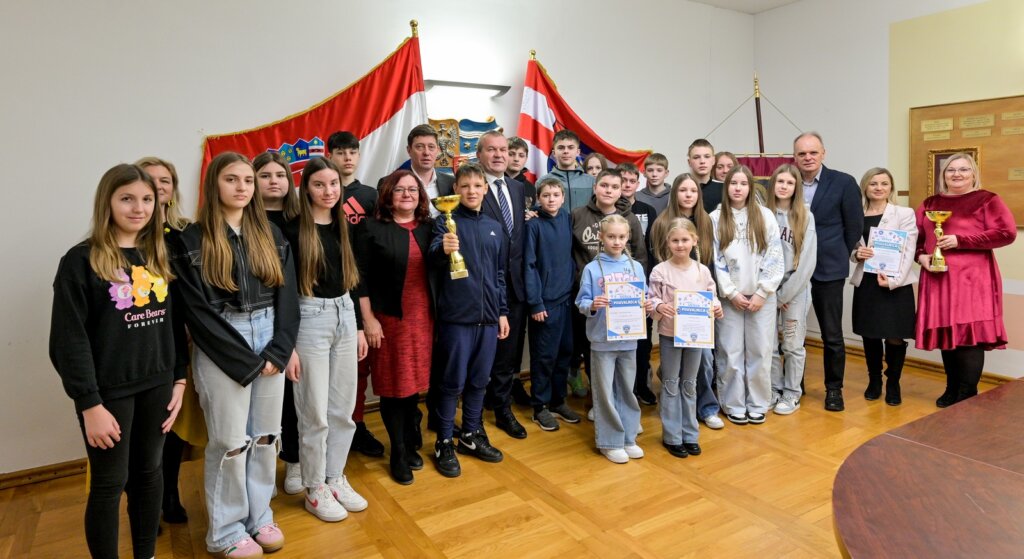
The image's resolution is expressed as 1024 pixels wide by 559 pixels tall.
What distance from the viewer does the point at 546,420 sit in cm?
374

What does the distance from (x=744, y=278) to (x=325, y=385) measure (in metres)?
2.35

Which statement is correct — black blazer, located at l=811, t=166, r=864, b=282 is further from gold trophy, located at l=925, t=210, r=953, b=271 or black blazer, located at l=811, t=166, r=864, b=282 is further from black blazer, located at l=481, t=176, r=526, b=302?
black blazer, located at l=481, t=176, r=526, b=302

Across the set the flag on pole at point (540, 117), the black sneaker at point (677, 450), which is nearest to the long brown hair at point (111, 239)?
the black sneaker at point (677, 450)

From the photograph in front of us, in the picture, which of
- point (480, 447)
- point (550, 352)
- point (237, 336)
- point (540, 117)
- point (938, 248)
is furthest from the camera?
point (540, 117)

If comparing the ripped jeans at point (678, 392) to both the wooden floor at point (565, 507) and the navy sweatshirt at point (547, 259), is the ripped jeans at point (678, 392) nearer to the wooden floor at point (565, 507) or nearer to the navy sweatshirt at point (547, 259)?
the wooden floor at point (565, 507)

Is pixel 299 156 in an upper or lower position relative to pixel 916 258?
upper

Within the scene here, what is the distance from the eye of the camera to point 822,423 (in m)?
3.76

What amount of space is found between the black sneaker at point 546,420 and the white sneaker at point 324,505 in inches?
53.6

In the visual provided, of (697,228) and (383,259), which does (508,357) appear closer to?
(383,259)

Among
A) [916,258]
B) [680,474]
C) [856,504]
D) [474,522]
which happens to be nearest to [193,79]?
[474,522]

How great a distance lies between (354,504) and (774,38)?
18.1ft

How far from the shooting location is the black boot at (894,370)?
13.4ft

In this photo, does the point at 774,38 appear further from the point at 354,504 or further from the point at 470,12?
the point at 354,504

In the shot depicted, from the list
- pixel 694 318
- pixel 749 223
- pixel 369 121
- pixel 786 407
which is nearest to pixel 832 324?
pixel 786 407
